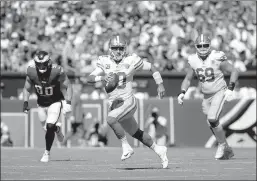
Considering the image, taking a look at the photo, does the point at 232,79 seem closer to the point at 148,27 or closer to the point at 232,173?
the point at 232,173

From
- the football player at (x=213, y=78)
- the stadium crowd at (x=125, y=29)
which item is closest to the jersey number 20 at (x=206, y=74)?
the football player at (x=213, y=78)

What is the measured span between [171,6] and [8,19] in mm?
4371

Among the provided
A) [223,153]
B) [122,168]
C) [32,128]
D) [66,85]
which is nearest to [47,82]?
[66,85]

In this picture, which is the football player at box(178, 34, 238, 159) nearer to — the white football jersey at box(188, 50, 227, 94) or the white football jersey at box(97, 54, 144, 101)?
the white football jersey at box(188, 50, 227, 94)

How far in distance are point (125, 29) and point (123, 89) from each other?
10239 millimetres

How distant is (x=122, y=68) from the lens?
1079 centimetres

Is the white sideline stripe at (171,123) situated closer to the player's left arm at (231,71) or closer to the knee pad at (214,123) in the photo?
the knee pad at (214,123)

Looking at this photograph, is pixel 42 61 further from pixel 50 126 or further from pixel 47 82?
pixel 50 126

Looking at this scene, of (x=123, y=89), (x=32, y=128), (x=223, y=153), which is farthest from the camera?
(x=32, y=128)

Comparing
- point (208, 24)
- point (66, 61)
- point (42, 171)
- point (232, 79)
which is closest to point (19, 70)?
point (66, 61)

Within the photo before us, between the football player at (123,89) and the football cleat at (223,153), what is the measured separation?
8.15ft

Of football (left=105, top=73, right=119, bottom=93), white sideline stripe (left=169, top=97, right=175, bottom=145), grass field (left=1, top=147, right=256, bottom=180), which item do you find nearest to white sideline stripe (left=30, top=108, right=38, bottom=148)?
white sideline stripe (left=169, top=97, right=175, bottom=145)

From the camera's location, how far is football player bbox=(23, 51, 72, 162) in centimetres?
1230

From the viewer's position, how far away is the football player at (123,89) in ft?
35.1
